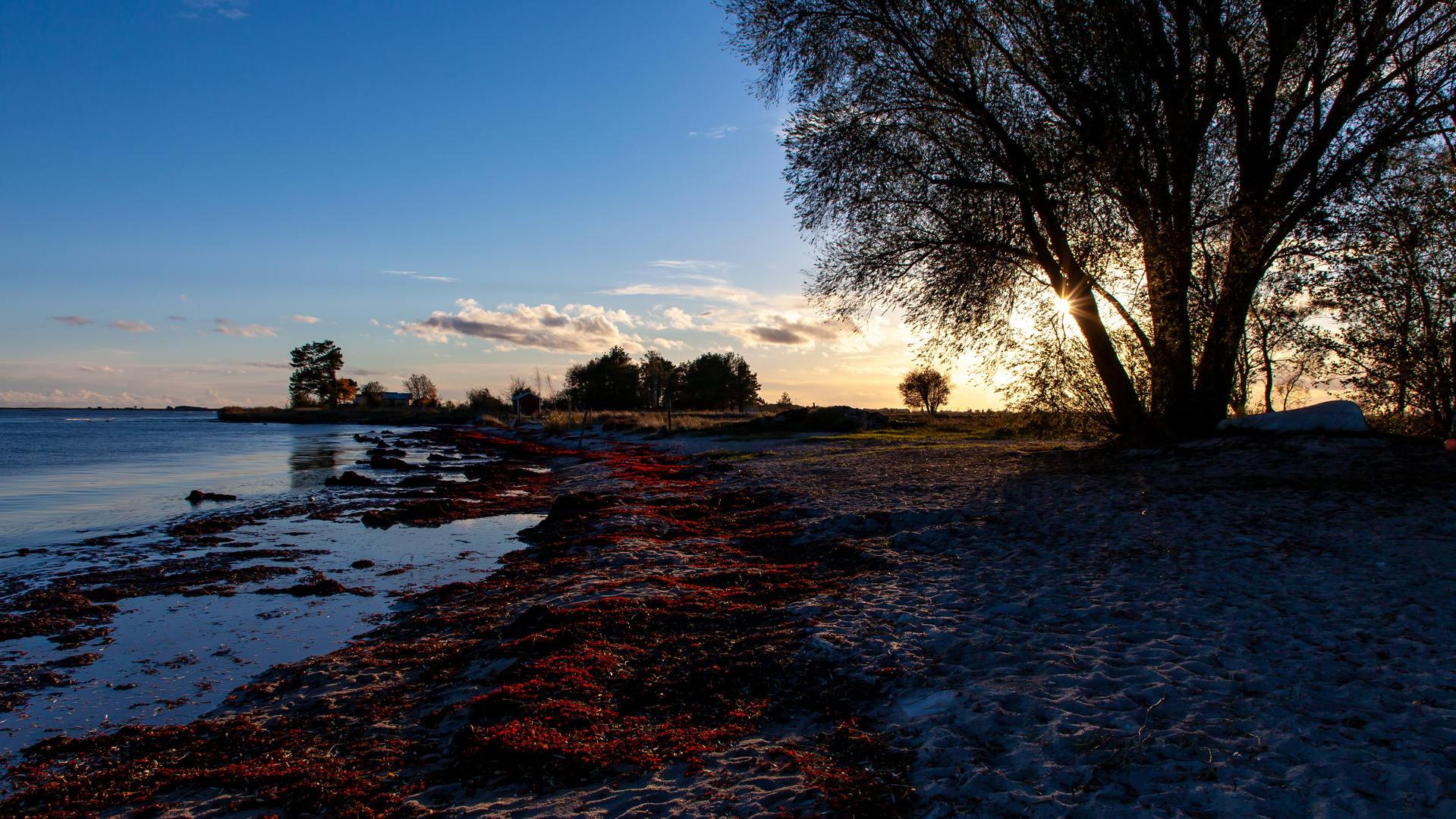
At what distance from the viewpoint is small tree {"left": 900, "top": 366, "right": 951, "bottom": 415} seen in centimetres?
6962

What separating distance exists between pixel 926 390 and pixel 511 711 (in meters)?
69.6

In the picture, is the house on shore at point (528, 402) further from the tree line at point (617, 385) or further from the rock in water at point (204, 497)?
the rock in water at point (204, 497)

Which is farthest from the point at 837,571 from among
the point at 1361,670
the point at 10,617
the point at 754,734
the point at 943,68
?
the point at 943,68

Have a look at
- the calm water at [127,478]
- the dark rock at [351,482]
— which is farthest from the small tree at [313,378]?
the dark rock at [351,482]

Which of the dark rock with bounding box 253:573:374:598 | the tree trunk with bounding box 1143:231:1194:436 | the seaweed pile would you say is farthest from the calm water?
the tree trunk with bounding box 1143:231:1194:436

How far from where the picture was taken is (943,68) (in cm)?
1518

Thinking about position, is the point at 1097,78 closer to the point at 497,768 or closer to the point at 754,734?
the point at 754,734

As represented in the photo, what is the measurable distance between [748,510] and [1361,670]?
892cm

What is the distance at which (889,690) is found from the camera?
4.20 meters

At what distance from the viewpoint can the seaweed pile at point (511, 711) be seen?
3.46m

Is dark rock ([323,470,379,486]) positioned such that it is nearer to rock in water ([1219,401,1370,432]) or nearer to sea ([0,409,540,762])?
sea ([0,409,540,762])

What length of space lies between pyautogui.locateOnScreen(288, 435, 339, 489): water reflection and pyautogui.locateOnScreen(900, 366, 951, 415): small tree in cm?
5252

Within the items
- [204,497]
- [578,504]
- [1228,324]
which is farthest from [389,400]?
[1228,324]

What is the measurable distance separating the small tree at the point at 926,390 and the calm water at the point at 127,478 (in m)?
51.1
